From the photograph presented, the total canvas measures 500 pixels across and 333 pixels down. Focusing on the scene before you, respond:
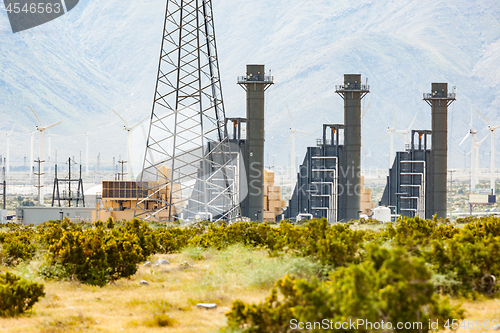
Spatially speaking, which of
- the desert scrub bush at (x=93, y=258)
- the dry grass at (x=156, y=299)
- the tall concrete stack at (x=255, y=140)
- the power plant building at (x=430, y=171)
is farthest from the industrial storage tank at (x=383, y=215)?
the desert scrub bush at (x=93, y=258)

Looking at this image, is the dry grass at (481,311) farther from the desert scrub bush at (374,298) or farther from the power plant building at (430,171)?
the power plant building at (430,171)

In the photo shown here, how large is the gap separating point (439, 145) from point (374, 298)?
77866mm

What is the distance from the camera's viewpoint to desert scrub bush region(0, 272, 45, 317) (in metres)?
16.4

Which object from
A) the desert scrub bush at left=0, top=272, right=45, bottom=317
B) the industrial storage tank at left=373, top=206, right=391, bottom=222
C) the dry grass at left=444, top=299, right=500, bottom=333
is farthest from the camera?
the industrial storage tank at left=373, top=206, right=391, bottom=222

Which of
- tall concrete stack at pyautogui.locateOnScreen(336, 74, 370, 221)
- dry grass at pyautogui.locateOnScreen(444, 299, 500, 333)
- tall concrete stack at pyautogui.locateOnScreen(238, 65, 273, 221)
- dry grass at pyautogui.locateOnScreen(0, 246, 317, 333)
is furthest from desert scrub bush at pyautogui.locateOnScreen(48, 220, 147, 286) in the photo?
tall concrete stack at pyautogui.locateOnScreen(336, 74, 370, 221)

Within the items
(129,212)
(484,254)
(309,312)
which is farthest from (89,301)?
(129,212)

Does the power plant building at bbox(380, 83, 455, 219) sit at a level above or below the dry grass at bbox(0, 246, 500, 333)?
above

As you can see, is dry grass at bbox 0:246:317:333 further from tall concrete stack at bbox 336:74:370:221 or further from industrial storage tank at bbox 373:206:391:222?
tall concrete stack at bbox 336:74:370:221

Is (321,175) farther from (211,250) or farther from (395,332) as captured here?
(395,332)

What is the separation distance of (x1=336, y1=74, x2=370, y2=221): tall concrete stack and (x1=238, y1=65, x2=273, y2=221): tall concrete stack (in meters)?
13.8

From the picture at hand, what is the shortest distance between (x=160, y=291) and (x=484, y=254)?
11328 mm

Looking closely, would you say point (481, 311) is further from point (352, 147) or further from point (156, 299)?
point (352, 147)

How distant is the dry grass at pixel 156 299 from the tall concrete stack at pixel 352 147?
56523 mm

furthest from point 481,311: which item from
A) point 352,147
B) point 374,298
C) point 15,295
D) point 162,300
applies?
point 352,147
